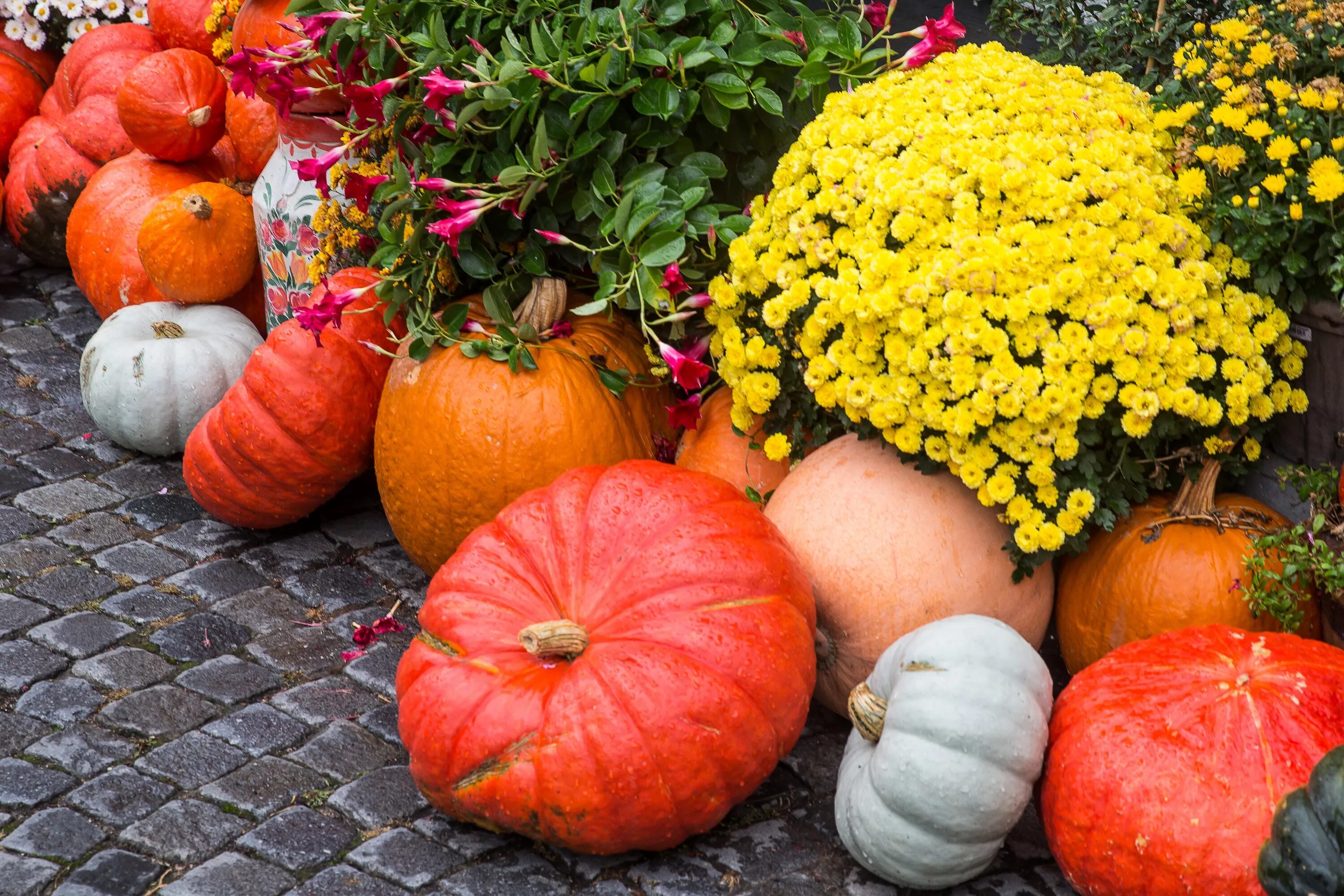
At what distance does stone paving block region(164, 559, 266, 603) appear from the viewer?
11.4 feet

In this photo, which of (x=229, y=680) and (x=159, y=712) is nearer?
(x=159, y=712)

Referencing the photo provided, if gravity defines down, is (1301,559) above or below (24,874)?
above

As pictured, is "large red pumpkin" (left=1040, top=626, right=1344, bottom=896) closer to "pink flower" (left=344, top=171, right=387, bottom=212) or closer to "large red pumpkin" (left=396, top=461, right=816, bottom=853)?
"large red pumpkin" (left=396, top=461, right=816, bottom=853)

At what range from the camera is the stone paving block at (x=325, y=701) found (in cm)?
300

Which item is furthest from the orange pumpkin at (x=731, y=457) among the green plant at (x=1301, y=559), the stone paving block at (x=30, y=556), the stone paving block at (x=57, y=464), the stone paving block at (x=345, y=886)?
the stone paving block at (x=57, y=464)

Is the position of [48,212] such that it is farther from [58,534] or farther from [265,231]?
[58,534]

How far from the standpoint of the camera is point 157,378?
13.2 feet

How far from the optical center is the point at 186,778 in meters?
2.77

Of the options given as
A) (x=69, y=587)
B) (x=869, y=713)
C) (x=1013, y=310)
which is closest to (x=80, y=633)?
(x=69, y=587)

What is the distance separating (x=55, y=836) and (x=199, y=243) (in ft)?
7.67

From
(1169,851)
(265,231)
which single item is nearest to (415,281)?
(265,231)

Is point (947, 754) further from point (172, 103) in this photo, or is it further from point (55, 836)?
point (172, 103)

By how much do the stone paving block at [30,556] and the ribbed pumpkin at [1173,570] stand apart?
113 inches

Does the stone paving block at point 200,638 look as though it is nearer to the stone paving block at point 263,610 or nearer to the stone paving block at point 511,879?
the stone paving block at point 263,610
